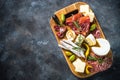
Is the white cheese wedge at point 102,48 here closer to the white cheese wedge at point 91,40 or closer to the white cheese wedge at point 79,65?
the white cheese wedge at point 91,40

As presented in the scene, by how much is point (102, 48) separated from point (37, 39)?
877mm

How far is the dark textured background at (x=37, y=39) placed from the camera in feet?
11.8

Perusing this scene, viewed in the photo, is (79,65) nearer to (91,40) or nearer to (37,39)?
(91,40)

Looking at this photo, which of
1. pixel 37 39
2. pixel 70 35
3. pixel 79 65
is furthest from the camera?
pixel 37 39

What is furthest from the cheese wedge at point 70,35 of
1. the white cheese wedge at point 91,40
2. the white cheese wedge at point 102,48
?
the white cheese wedge at point 102,48

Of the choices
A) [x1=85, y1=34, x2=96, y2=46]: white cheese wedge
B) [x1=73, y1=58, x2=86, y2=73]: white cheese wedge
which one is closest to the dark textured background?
[x1=73, y1=58, x2=86, y2=73]: white cheese wedge

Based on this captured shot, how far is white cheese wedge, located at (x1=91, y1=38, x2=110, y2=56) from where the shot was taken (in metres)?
3.36

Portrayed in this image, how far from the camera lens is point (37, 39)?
3729mm

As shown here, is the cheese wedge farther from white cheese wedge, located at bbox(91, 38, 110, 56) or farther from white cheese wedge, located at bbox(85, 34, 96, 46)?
white cheese wedge, located at bbox(91, 38, 110, 56)

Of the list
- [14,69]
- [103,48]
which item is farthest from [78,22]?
[14,69]

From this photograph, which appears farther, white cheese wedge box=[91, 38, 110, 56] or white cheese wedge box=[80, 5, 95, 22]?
white cheese wedge box=[80, 5, 95, 22]

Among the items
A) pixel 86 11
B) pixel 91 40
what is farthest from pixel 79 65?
pixel 86 11

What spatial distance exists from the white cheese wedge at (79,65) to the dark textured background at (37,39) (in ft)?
0.70

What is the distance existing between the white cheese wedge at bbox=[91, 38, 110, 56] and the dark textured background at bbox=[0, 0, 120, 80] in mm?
267
